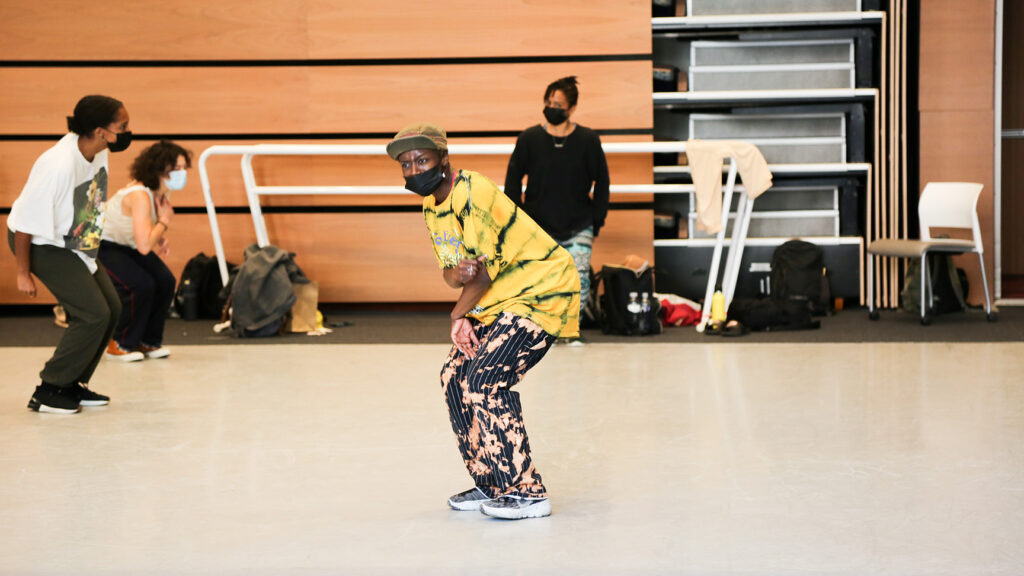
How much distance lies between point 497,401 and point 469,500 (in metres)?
0.34

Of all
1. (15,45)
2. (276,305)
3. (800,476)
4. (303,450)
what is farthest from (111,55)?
(800,476)

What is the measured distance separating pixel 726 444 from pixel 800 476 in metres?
0.43

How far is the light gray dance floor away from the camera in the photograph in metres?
2.53

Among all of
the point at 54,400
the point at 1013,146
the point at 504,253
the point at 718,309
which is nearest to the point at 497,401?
the point at 504,253

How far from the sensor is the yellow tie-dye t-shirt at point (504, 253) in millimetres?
2633

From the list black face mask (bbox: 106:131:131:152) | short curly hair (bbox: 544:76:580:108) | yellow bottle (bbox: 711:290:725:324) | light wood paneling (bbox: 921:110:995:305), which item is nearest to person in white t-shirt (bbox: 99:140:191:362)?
black face mask (bbox: 106:131:131:152)

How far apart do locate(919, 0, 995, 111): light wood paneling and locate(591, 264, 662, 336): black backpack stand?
252 centimetres

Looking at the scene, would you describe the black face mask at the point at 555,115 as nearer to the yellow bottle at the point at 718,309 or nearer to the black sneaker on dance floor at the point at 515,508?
the yellow bottle at the point at 718,309

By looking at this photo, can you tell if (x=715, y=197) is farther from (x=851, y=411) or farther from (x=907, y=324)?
(x=851, y=411)

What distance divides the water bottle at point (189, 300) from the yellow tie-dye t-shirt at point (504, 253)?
4.79 m

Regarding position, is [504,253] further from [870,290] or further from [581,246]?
[870,290]

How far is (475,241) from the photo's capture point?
2.62 meters

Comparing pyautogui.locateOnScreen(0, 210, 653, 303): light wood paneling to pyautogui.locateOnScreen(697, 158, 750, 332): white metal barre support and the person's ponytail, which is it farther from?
the person's ponytail

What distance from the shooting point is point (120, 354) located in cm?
555
